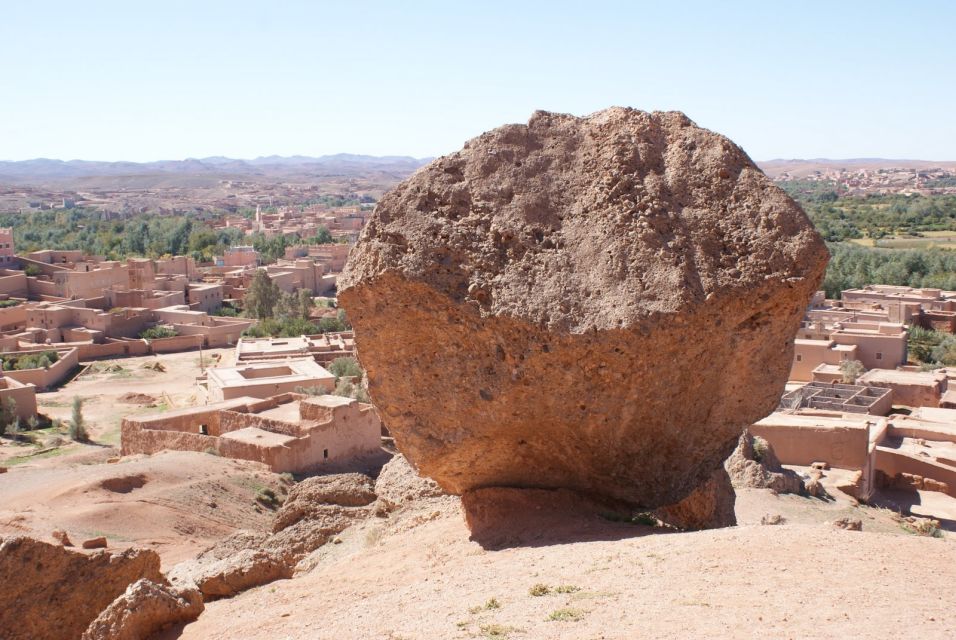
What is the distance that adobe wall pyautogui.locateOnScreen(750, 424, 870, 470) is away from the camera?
16.4 meters

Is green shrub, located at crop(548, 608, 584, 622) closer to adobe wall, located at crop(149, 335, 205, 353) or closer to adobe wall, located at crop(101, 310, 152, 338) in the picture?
adobe wall, located at crop(149, 335, 205, 353)

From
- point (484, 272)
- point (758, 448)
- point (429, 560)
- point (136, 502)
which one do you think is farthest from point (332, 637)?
point (758, 448)

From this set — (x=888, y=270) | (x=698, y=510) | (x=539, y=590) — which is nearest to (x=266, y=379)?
(x=698, y=510)

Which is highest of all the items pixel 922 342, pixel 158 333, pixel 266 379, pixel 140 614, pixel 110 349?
pixel 140 614

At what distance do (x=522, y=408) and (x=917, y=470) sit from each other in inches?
523

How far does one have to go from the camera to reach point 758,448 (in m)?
14.8

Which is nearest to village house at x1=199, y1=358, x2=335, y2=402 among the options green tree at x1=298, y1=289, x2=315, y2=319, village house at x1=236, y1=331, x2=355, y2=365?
village house at x1=236, y1=331, x2=355, y2=365

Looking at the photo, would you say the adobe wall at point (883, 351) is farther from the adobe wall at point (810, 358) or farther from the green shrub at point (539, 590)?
the green shrub at point (539, 590)

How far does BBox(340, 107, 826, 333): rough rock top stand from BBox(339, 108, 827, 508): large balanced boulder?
0.01 metres

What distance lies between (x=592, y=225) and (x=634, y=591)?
2.39 metres

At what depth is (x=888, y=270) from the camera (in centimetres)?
4641

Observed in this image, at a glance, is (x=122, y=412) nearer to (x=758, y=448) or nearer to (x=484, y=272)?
(x=758, y=448)

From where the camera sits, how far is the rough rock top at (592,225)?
5828mm

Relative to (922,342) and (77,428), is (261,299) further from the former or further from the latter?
(922,342)
